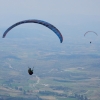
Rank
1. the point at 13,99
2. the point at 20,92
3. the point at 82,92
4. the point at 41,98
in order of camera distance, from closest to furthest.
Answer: the point at 13,99 → the point at 41,98 → the point at 20,92 → the point at 82,92

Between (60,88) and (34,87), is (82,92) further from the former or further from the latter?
(34,87)

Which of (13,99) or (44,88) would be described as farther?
(44,88)

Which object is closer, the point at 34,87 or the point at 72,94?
the point at 72,94

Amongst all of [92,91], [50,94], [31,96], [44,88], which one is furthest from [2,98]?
[92,91]

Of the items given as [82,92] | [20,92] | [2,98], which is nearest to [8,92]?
[20,92]

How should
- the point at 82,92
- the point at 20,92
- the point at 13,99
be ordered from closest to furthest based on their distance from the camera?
1. the point at 13,99
2. the point at 20,92
3. the point at 82,92

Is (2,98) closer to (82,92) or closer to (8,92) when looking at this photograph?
(8,92)

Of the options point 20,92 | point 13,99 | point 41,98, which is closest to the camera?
point 13,99

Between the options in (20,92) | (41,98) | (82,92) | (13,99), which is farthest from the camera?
(82,92)

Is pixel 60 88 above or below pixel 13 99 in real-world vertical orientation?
above
